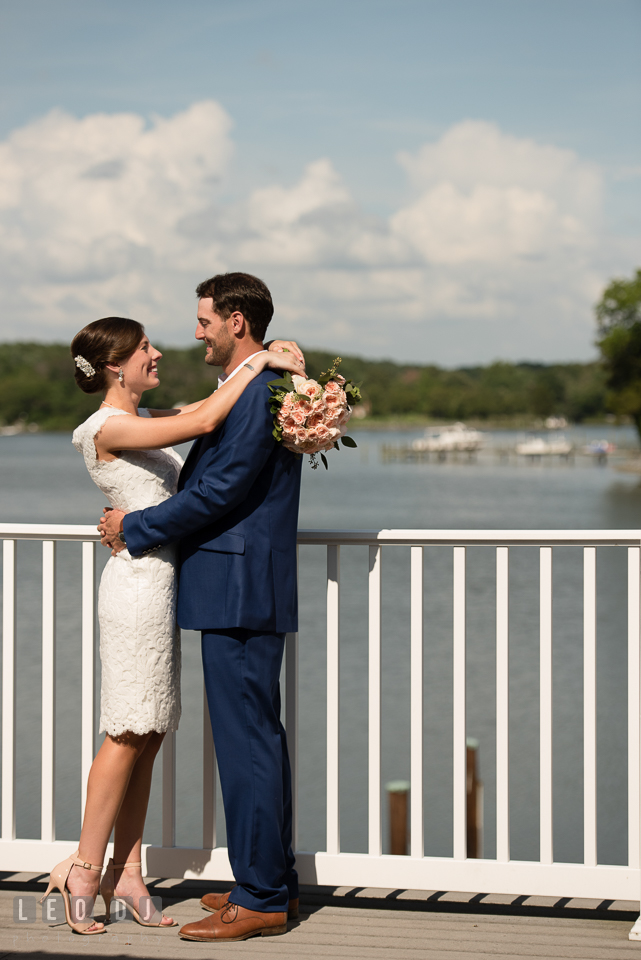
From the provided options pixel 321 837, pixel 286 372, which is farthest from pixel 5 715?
pixel 321 837

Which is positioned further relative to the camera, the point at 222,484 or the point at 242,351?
the point at 242,351

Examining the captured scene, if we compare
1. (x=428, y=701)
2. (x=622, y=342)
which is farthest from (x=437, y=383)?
(x=428, y=701)

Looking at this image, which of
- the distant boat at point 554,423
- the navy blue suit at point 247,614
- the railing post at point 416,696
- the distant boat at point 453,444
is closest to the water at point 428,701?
the railing post at point 416,696

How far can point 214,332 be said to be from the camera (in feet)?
8.18

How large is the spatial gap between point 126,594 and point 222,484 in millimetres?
410

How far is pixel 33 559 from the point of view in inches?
1139

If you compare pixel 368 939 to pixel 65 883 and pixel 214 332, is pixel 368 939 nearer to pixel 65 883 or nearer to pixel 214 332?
pixel 65 883

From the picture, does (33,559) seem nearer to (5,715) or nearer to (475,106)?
(5,715)

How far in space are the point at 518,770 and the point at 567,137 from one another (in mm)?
76315

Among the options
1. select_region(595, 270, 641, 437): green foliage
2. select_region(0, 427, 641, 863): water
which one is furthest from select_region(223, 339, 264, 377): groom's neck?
select_region(595, 270, 641, 437): green foliage

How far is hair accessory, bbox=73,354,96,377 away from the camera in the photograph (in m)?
2.56

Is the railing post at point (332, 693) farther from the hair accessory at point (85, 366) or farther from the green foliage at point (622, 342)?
the green foliage at point (622, 342)

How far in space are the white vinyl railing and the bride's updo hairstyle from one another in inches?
21.0

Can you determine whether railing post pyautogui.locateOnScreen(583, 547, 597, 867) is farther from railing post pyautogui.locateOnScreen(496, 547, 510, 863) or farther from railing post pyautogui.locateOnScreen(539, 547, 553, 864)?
railing post pyautogui.locateOnScreen(496, 547, 510, 863)
